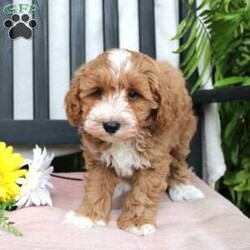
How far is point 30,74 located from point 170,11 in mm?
785

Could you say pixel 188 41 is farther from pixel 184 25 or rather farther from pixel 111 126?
pixel 111 126

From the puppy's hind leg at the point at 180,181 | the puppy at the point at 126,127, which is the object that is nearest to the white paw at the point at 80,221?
the puppy at the point at 126,127

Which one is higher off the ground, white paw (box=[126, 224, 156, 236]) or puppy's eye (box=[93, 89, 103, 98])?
puppy's eye (box=[93, 89, 103, 98])

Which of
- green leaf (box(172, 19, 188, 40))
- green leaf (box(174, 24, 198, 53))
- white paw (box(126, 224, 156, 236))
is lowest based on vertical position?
white paw (box(126, 224, 156, 236))

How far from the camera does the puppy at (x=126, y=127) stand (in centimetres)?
172

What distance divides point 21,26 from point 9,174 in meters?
1.01

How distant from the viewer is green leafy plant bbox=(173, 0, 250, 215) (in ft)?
7.98

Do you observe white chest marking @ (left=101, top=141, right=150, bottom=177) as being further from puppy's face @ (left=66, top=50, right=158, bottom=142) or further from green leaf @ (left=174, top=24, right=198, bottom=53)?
green leaf @ (left=174, top=24, right=198, bottom=53)

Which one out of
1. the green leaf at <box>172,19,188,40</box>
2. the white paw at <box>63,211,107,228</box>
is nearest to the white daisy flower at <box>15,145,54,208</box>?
the white paw at <box>63,211,107,228</box>

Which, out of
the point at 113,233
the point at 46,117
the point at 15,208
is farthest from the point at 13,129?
the point at 113,233

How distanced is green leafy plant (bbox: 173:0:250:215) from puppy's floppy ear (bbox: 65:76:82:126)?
0.81m

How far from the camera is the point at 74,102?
1821 mm

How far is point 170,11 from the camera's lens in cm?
261

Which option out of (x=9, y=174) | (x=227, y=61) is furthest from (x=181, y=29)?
(x=9, y=174)
